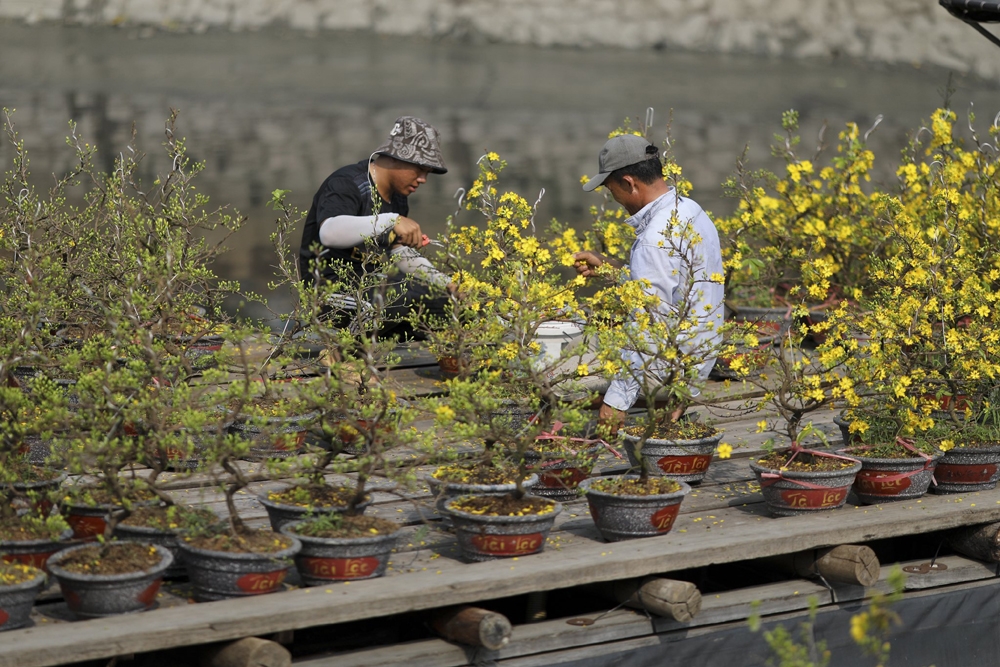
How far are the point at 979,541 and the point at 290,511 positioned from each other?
96.0 inches

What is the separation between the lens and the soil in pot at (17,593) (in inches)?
133

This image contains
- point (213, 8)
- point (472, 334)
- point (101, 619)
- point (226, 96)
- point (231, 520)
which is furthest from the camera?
point (213, 8)

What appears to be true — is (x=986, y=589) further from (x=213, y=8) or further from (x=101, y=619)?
(x=213, y=8)

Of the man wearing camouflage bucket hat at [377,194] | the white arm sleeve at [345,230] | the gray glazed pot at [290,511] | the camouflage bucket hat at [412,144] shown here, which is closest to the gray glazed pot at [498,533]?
the gray glazed pot at [290,511]

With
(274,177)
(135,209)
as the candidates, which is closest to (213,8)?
(274,177)

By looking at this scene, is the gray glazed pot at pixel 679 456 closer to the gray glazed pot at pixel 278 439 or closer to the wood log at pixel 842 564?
the wood log at pixel 842 564

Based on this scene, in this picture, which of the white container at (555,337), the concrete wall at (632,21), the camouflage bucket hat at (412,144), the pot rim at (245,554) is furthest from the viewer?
the concrete wall at (632,21)

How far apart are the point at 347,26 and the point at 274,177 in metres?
3.45

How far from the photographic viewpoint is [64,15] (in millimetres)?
14766

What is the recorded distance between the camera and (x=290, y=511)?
155 inches

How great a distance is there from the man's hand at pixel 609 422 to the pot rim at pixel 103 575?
54.5 inches

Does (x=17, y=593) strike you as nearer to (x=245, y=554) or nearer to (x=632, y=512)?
(x=245, y=554)

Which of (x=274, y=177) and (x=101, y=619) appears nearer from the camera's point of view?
(x=101, y=619)

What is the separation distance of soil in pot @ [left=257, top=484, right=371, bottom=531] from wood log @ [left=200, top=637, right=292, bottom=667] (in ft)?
1.52
